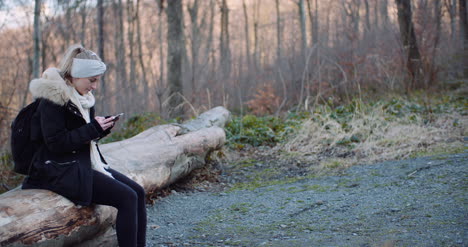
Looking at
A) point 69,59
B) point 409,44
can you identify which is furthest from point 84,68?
point 409,44

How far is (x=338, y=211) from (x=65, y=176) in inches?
103


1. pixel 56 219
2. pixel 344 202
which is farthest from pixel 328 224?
pixel 56 219

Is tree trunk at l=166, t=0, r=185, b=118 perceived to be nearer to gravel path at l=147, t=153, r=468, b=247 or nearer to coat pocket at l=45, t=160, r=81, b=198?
gravel path at l=147, t=153, r=468, b=247

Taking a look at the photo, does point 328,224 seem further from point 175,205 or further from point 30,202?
point 30,202

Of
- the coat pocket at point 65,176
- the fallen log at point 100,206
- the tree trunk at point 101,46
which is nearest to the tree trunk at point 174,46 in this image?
the tree trunk at point 101,46

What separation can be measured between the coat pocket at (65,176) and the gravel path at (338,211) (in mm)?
1140

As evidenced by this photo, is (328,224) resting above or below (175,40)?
below

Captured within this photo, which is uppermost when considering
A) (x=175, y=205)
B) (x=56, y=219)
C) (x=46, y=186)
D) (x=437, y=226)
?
(x=46, y=186)

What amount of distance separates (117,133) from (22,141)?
18.0ft

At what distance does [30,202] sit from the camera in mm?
2898

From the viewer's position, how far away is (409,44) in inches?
433

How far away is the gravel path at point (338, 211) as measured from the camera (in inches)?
131

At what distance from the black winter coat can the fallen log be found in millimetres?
147

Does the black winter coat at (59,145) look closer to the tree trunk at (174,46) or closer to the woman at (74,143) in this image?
the woman at (74,143)
